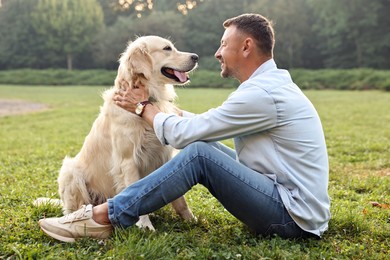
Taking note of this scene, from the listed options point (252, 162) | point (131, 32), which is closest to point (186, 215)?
point (252, 162)

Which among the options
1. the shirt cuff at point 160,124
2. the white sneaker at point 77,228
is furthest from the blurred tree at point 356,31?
the white sneaker at point 77,228

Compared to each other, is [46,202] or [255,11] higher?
[255,11]

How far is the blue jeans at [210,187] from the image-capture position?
2811 mm

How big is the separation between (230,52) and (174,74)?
3.40ft

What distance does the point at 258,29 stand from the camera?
9.76 ft

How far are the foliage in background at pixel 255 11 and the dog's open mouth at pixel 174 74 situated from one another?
33819 millimetres

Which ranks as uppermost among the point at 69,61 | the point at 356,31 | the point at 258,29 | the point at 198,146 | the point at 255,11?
the point at 255,11

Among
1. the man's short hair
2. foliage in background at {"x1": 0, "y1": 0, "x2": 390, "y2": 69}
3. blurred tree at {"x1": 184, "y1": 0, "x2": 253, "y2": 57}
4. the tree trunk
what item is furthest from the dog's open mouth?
the tree trunk

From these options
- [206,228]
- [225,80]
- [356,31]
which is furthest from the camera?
[356,31]

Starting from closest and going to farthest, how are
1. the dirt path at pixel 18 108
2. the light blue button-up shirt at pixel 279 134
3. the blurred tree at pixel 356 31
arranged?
1. the light blue button-up shirt at pixel 279 134
2. the dirt path at pixel 18 108
3. the blurred tree at pixel 356 31

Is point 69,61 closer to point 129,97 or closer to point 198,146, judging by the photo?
point 129,97

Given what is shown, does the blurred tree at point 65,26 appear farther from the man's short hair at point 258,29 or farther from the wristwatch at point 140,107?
the man's short hair at point 258,29

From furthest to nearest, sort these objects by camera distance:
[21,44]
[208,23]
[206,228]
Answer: [21,44] < [208,23] < [206,228]

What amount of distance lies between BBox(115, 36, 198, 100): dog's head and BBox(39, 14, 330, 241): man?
83 cm
